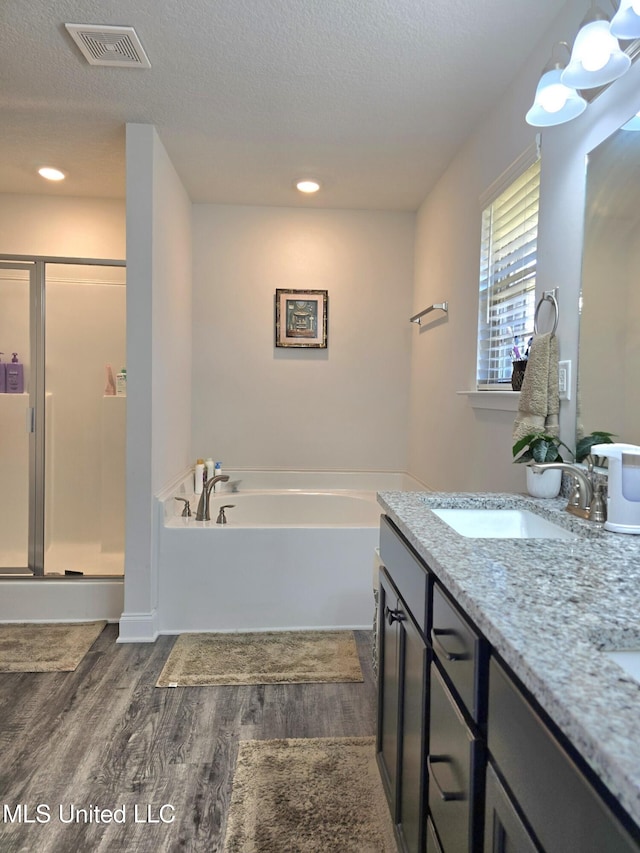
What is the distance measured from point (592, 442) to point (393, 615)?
0.75m

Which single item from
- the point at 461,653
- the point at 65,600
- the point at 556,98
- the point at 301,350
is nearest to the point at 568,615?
the point at 461,653

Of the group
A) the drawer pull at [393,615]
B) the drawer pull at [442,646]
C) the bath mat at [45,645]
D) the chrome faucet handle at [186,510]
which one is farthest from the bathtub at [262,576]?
the drawer pull at [442,646]

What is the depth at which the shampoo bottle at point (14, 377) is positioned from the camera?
2.94 metres

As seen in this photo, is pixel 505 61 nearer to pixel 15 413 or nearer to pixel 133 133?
pixel 133 133

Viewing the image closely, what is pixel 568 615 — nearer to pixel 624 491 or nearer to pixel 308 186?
pixel 624 491

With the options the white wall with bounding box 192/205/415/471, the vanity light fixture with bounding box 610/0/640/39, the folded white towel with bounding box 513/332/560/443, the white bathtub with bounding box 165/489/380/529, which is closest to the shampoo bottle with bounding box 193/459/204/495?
the white bathtub with bounding box 165/489/380/529

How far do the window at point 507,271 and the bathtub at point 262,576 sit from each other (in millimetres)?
1026

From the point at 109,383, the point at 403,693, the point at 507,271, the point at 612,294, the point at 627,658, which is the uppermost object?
the point at 507,271

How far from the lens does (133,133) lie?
94.1 inches

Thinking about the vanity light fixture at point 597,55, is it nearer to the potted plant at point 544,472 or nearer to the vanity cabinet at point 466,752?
the potted plant at point 544,472

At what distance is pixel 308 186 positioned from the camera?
305cm

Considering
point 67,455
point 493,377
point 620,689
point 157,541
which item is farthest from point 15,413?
point 620,689

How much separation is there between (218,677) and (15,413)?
189 centimetres

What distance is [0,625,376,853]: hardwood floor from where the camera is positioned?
4.58 feet
